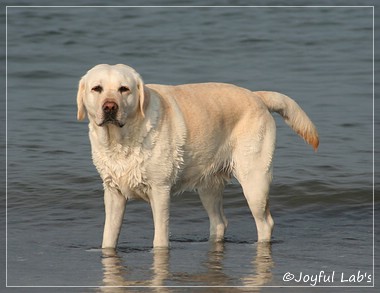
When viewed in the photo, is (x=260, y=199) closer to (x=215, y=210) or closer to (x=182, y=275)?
(x=215, y=210)

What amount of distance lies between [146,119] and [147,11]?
15.0m

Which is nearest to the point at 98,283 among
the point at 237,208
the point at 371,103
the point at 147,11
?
the point at 237,208

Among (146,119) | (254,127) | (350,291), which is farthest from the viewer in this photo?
(254,127)

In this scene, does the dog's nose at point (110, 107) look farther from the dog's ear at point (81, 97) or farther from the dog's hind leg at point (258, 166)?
the dog's hind leg at point (258, 166)

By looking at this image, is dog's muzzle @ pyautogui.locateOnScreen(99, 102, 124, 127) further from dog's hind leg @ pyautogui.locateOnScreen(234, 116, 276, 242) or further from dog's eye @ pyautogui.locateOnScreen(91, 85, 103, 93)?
dog's hind leg @ pyautogui.locateOnScreen(234, 116, 276, 242)

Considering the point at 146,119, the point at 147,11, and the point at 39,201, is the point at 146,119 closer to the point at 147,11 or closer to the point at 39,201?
the point at 39,201

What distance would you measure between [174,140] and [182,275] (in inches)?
44.3

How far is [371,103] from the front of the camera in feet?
53.0

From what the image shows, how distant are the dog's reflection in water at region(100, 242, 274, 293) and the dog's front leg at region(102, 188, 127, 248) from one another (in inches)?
3.5

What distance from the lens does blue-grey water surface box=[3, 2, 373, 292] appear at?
8.84m

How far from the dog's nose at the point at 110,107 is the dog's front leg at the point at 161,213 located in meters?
0.81

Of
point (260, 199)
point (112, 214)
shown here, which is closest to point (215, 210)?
point (260, 199)

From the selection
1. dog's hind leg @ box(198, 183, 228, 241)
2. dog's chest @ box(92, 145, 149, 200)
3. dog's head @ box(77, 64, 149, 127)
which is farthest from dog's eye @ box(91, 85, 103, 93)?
dog's hind leg @ box(198, 183, 228, 241)

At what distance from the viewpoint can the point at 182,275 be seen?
8.51 meters
